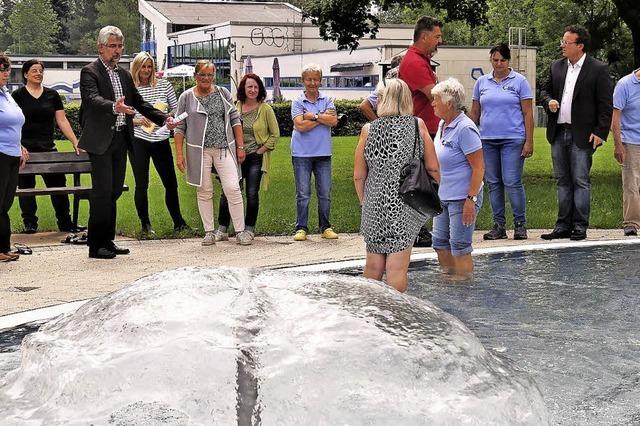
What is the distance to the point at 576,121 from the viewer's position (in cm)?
1044

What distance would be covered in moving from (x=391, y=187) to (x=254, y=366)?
3515 mm

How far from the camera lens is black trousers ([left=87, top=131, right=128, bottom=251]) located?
9500mm

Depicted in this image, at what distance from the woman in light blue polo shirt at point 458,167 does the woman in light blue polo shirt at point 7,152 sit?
163 inches

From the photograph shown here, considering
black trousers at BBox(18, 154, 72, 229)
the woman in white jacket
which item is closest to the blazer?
the woman in white jacket

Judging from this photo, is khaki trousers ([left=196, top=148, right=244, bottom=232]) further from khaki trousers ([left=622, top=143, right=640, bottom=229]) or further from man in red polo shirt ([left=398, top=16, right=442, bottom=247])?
khaki trousers ([left=622, top=143, right=640, bottom=229])

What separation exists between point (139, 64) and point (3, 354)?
258 inches

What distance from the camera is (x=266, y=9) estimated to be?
85938 millimetres

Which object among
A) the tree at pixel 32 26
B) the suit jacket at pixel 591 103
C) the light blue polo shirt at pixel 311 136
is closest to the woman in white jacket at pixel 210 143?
the light blue polo shirt at pixel 311 136

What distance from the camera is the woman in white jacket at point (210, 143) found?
10.5 metres

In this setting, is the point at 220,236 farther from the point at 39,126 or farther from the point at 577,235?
the point at 577,235

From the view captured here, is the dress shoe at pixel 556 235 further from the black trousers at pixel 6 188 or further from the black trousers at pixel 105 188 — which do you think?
the black trousers at pixel 6 188

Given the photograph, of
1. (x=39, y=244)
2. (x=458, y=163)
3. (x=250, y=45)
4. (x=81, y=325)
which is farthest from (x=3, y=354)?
(x=250, y=45)

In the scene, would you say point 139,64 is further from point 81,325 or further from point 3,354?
point 81,325

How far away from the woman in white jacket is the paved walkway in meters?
0.42
